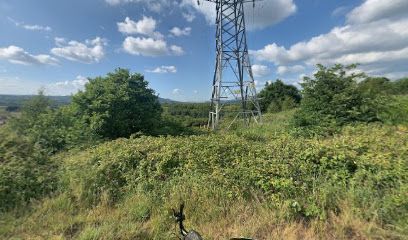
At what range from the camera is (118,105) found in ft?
37.1

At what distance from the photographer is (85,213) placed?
153 inches

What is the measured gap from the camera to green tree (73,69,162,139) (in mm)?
10832

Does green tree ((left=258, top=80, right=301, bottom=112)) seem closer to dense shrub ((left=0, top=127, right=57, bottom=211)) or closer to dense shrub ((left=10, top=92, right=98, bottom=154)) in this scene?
dense shrub ((left=10, top=92, right=98, bottom=154))

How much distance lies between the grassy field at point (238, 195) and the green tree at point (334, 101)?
4347mm

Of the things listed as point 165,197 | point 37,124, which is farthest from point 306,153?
point 37,124

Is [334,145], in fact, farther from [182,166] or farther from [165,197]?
[165,197]

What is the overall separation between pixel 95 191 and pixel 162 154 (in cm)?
120

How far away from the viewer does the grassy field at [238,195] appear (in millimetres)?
3137

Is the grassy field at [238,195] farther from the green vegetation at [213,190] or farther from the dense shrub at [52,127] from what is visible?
the dense shrub at [52,127]

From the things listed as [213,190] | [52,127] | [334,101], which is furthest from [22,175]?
[334,101]

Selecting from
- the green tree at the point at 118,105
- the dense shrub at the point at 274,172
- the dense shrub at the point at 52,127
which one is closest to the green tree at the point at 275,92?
the green tree at the point at 118,105

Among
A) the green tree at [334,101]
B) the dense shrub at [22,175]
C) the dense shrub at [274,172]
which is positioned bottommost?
the dense shrub at [22,175]

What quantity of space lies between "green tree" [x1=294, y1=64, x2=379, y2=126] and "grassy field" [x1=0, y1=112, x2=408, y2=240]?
14.3 feet

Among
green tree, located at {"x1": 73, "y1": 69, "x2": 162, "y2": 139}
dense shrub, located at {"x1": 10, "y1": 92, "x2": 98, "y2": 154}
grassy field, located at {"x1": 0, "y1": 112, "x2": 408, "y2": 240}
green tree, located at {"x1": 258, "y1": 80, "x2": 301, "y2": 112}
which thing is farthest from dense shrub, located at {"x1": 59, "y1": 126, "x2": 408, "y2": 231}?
green tree, located at {"x1": 258, "y1": 80, "x2": 301, "y2": 112}
